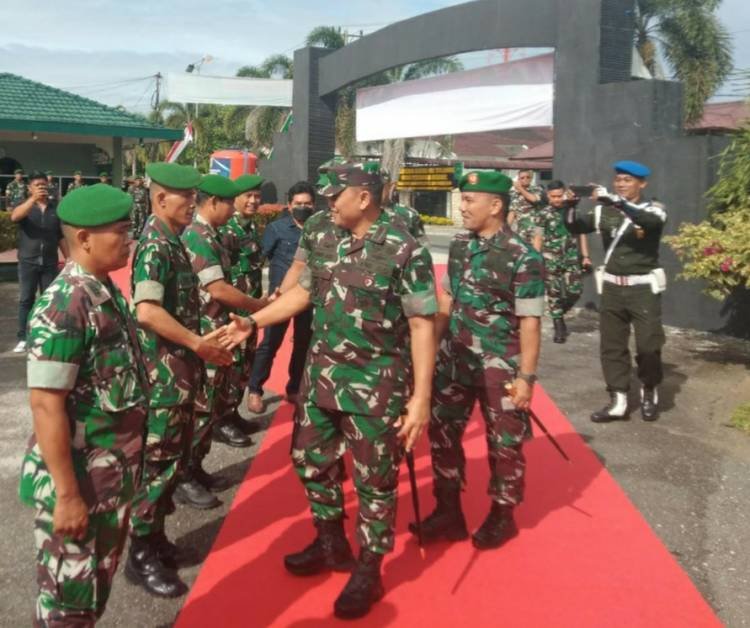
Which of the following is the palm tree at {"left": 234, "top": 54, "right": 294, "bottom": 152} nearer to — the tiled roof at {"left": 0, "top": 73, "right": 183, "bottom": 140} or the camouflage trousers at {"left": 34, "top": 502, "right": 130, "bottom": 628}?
the tiled roof at {"left": 0, "top": 73, "right": 183, "bottom": 140}

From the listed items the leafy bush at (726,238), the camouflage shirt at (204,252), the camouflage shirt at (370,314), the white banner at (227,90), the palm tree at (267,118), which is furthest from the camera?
the palm tree at (267,118)

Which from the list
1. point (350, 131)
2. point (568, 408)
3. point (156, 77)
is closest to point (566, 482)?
point (568, 408)

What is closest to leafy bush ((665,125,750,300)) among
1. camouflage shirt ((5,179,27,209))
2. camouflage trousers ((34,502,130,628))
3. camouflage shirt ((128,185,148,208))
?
camouflage trousers ((34,502,130,628))

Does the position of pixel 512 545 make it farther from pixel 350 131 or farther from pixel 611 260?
pixel 350 131

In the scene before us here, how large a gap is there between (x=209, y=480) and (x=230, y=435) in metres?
0.77

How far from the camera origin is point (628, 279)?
5723 millimetres

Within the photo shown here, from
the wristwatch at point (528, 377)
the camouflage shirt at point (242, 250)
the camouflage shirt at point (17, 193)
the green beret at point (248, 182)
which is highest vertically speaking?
the camouflage shirt at point (17, 193)

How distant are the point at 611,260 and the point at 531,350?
2541 mm

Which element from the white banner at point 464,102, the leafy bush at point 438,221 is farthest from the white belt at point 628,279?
the leafy bush at point 438,221

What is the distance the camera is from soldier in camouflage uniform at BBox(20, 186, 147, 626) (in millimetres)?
2170

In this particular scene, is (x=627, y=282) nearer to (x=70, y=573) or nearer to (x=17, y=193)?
(x=70, y=573)

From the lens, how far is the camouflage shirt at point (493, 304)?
3.60 meters

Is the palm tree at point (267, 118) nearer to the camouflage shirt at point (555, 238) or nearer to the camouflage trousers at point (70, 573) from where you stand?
the camouflage shirt at point (555, 238)

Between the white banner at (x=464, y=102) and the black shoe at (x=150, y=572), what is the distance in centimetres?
1046
